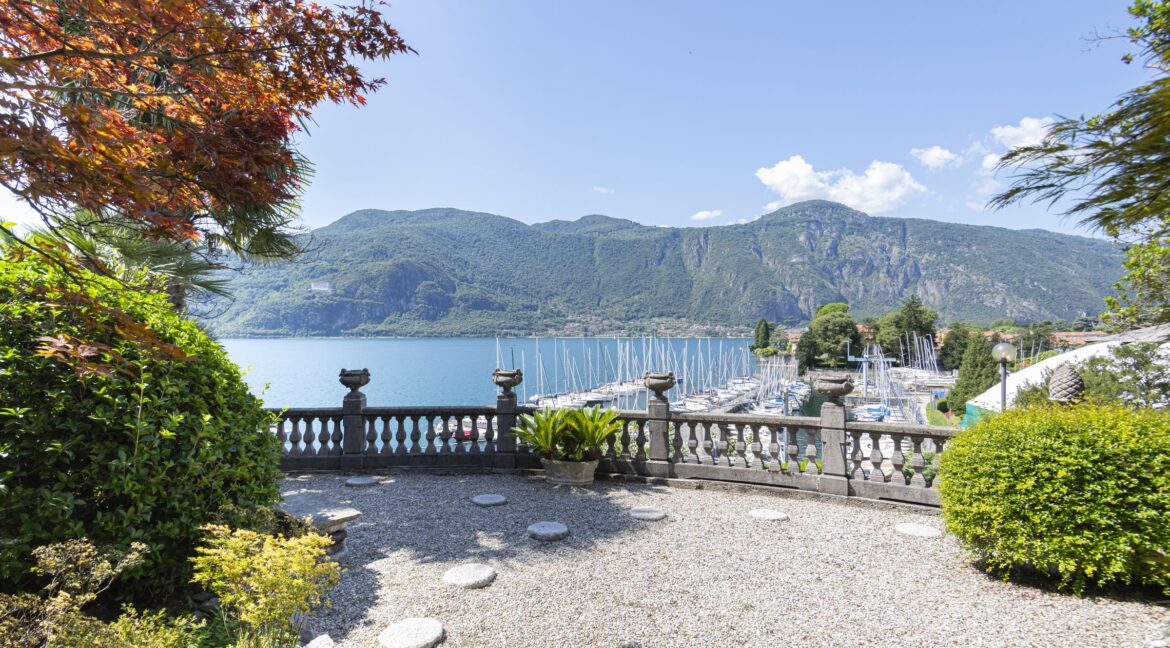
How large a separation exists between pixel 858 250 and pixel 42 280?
216 m

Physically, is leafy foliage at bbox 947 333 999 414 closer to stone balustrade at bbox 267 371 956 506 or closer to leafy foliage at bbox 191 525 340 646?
stone balustrade at bbox 267 371 956 506

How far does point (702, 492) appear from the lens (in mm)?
7258

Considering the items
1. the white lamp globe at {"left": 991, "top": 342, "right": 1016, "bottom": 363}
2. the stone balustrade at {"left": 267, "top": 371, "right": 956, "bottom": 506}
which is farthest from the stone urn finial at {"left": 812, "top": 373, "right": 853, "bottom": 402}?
the white lamp globe at {"left": 991, "top": 342, "right": 1016, "bottom": 363}

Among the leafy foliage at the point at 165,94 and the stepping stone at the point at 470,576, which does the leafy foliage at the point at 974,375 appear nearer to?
the stepping stone at the point at 470,576

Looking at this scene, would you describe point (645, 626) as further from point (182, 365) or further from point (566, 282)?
point (566, 282)

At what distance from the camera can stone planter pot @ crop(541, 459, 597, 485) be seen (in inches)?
298

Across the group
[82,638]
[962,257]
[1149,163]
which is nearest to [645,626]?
[82,638]

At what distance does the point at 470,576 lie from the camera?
14.2 ft

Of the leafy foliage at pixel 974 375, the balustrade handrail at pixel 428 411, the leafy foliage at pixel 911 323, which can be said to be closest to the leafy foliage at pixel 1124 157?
the balustrade handrail at pixel 428 411

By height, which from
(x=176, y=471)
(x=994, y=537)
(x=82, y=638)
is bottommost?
(x=994, y=537)

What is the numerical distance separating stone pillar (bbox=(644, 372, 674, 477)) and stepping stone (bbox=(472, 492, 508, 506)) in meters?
2.26

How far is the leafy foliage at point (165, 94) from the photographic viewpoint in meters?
2.16

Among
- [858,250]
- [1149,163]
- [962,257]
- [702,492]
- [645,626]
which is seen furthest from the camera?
[858,250]

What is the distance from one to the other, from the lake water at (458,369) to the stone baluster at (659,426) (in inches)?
700
